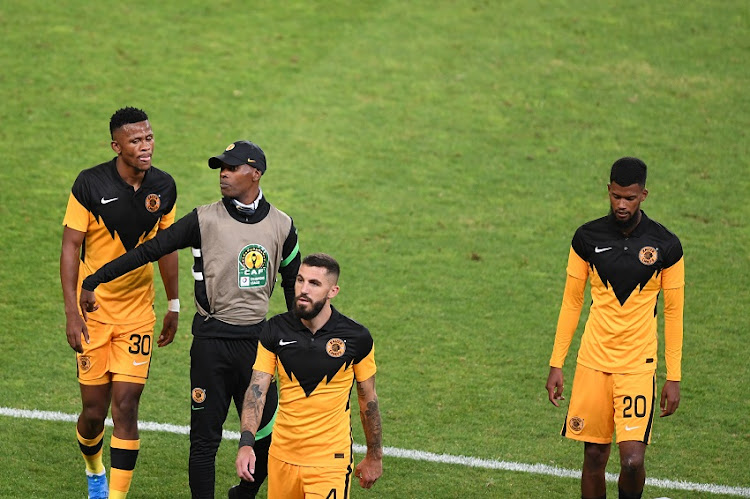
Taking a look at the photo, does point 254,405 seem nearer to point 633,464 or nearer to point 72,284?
point 72,284

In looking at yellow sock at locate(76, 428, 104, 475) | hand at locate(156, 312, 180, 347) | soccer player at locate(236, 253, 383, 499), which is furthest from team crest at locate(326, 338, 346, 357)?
yellow sock at locate(76, 428, 104, 475)

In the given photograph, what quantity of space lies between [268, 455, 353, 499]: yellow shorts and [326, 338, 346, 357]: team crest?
2.03ft

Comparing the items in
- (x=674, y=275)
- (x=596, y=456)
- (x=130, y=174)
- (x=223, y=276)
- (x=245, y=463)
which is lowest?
(x=596, y=456)

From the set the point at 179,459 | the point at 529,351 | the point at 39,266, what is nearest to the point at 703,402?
the point at 529,351

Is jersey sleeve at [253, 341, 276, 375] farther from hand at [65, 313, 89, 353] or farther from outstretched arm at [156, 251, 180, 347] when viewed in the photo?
outstretched arm at [156, 251, 180, 347]

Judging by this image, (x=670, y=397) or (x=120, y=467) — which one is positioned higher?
(x=670, y=397)

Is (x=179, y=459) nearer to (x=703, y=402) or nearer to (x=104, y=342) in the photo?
(x=104, y=342)

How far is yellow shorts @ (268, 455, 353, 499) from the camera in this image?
637cm

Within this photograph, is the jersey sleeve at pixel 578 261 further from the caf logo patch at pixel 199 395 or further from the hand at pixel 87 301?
the hand at pixel 87 301

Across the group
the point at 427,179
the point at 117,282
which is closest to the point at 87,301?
the point at 117,282

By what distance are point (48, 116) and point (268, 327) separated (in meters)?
8.76

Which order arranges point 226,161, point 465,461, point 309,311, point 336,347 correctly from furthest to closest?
point 465,461 < point 226,161 < point 336,347 < point 309,311

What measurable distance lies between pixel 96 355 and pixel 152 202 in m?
1.05

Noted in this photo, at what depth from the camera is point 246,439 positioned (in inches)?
243
